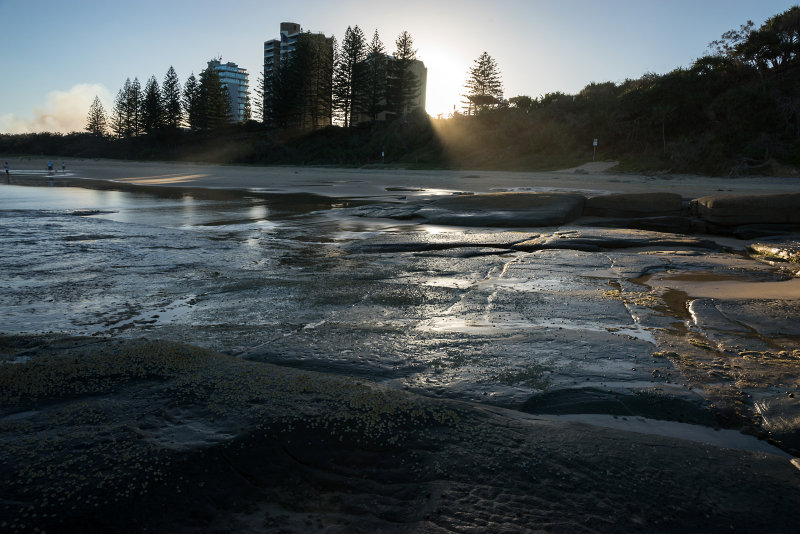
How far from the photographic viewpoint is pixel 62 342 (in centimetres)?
293

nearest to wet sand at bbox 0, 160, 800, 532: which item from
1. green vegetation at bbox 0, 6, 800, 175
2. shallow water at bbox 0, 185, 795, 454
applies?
shallow water at bbox 0, 185, 795, 454

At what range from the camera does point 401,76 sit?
55938mm

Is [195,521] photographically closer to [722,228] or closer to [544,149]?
[722,228]

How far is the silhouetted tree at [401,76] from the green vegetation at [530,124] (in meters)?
0.14

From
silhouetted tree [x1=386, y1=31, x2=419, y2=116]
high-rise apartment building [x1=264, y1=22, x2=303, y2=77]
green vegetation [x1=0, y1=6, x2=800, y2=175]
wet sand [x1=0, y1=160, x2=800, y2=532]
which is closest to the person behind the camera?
wet sand [x1=0, y1=160, x2=800, y2=532]

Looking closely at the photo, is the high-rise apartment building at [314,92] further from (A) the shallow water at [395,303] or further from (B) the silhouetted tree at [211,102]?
(A) the shallow water at [395,303]

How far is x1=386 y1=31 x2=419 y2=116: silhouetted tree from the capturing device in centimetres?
5545

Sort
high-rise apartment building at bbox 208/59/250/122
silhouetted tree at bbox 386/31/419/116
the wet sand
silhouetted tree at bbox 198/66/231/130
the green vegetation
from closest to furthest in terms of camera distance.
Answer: the wet sand → the green vegetation → silhouetted tree at bbox 386/31/419/116 → silhouetted tree at bbox 198/66/231/130 → high-rise apartment building at bbox 208/59/250/122

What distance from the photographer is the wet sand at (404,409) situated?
1551mm

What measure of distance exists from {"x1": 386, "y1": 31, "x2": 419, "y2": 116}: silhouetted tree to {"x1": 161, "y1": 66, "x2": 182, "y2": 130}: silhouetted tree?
30494mm

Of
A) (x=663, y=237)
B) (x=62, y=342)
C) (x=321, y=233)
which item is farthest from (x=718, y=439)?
(x=321, y=233)

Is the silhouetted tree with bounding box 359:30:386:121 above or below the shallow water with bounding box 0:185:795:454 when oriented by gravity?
above

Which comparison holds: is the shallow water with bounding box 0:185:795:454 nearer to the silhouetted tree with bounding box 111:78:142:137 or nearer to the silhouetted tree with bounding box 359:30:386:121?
the silhouetted tree with bounding box 359:30:386:121

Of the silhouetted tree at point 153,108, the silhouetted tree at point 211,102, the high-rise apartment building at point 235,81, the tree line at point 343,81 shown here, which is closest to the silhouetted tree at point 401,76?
the tree line at point 343,81
